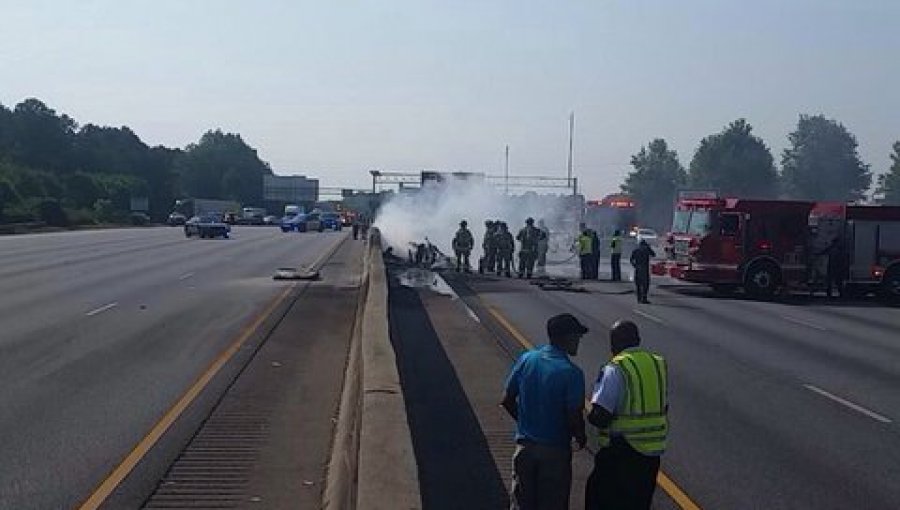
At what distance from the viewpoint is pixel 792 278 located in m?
35.2

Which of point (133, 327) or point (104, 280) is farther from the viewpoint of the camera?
point (104, 280)

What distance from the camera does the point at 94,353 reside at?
18859mm

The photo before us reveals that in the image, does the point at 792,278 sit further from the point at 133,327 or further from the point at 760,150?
the point at 760,150

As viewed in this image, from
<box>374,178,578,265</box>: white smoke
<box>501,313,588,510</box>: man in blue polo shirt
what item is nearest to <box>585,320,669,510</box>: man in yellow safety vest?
<box>501,313,588,510</box>: man in blue polo shirt

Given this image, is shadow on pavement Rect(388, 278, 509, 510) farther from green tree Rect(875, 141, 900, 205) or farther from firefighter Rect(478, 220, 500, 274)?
green tree Rect(875, 141, 900, 205)

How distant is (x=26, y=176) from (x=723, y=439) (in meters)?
108

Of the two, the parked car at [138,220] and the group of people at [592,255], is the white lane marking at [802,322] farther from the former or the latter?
the parked car at [138,220]

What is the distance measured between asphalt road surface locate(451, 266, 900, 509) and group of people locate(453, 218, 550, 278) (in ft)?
25.0

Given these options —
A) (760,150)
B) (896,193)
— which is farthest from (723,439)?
(760,150)

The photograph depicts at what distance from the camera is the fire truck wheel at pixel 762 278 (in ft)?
115

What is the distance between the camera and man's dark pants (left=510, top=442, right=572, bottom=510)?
24.9 feet

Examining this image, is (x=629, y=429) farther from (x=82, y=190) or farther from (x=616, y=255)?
(x=82, y=190)

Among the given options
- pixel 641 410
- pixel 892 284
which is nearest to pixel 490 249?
pixel 892 284

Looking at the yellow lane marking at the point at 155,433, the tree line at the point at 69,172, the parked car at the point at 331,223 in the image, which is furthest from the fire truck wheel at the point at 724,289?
the parked car at the point at 331,223
